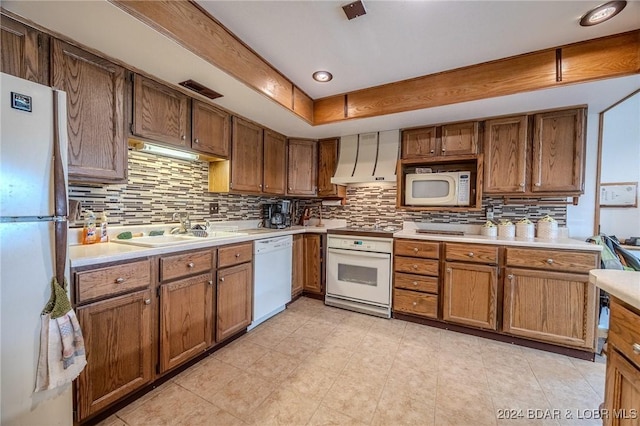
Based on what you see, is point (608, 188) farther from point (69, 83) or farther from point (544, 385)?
point (69, 83)

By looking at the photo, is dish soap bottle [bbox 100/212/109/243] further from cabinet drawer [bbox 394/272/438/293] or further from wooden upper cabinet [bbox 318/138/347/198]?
cabinet drawer [bbox 394/272/438/293]

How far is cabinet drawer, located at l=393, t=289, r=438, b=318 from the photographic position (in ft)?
8.37

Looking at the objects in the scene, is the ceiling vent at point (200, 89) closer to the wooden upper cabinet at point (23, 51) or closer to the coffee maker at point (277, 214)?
the wooden upper cabinet at point (23, 51)

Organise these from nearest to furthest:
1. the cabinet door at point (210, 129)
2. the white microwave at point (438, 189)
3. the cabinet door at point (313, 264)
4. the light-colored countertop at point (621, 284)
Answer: the light-colored countertop at point (621, 284) < the cabinet door at point (210, 129) < the white microwave at point (438, 189) < the cabinet door at point (313, 264)

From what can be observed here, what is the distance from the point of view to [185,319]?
5.88 feet

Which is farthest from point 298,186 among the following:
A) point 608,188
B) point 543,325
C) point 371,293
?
point 608,188

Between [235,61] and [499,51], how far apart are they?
6.26 ft

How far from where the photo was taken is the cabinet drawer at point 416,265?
100 inches

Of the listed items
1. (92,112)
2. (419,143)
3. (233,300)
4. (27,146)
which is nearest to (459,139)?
(419,143)

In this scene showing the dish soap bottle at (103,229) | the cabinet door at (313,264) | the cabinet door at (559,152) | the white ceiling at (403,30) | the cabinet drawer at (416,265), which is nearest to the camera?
the white ceiling at (403,30)

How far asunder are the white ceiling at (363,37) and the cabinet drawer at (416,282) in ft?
5.32

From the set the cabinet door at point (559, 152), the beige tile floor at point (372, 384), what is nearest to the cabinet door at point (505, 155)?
the cabinet door at point (559, 152)

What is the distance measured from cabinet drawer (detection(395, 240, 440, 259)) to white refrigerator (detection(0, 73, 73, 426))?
2519 mm

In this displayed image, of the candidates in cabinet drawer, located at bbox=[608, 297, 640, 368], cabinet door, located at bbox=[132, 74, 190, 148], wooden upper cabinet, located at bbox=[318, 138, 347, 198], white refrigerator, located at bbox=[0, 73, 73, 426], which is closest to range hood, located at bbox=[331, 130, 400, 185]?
wooden upper cabinet, located at bbox=[318, 138, 347, 198]
